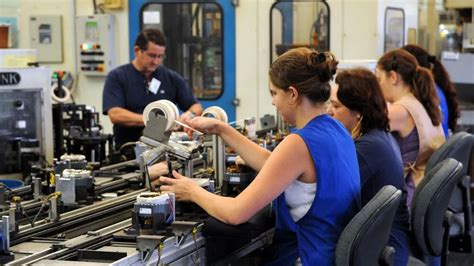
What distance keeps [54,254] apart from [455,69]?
399 centimetres

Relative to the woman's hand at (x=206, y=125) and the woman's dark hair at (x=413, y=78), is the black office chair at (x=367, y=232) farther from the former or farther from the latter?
the woman's dark hair at (x=413, y=78)

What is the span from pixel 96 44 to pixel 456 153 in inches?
109

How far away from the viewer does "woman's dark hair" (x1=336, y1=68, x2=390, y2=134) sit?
2482 millimetres

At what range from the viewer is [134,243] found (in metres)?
1.89

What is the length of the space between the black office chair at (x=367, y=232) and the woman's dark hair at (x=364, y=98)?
43cm

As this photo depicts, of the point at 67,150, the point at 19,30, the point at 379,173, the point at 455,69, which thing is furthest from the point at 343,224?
the point at 19,30

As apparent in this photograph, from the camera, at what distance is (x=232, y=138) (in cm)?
242

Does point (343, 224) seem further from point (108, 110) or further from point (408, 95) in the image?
point (108, 110)

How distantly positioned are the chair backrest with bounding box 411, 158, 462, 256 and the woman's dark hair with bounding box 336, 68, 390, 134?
29 cm

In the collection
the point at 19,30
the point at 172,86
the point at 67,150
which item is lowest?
the point at 67,150

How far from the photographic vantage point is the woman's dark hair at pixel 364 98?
2482mm

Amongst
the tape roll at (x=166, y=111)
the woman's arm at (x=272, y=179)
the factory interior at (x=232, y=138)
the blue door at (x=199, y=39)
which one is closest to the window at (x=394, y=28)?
the factory interior at (x=232, y=138)

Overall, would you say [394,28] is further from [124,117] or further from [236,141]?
[236,141]

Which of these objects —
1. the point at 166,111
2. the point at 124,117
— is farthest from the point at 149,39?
the point at 166,111
